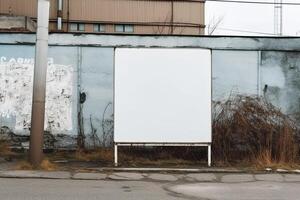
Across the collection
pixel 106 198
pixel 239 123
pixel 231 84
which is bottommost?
pixel 106 198

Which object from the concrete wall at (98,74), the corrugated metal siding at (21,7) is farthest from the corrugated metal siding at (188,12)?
the concrete wall at (98,74)

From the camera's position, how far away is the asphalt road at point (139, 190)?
1020 cm

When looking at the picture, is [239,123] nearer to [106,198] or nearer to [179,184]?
[179,184]

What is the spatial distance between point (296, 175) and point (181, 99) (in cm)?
337

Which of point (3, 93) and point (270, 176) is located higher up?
point (3, 93)

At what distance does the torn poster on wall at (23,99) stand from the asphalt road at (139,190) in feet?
16.2

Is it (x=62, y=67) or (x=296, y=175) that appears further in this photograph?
(x=62, y=67)

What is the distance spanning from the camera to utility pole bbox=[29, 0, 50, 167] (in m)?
13.4

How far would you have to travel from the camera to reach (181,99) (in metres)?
14.3

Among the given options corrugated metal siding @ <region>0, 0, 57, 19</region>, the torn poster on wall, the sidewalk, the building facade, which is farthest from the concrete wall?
the building facade

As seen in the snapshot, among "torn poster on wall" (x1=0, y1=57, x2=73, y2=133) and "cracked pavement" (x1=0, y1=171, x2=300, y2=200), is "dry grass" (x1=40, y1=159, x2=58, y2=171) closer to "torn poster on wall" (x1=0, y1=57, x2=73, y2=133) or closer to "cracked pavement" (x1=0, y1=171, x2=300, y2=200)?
"cracked pavement" (x1=0, y1=171, x2=300, y2=200)

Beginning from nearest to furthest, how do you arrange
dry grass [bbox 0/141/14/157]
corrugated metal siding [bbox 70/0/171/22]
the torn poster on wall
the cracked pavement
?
the cracked pavement < dry grass [bbox 0/141/14/157] < the torn poster on wall < corrugated metal siding [bbox 70/0/171/22]

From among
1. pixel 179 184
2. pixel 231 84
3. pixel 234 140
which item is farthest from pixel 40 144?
pixel 231 84

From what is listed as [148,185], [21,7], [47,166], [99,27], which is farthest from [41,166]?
[99,27]
